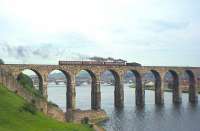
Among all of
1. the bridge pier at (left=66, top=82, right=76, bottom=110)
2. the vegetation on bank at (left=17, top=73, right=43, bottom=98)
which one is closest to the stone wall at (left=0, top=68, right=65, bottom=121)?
the vegetation on bank at (left=17, top=73, right=43, bottom=98)

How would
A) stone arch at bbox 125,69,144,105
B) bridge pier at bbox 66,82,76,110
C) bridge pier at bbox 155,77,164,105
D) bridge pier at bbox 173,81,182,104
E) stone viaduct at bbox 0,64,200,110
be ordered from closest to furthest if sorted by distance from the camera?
1. stone viaduct at bbox 0,64,200,110
2. bridge pier at bbox 66,82,76,110
3. stone arch at bbox 125,69,144,105
4. bridge pier at bbox 155,77,164,105
5. bridge pier at bbox 173,81,182,104

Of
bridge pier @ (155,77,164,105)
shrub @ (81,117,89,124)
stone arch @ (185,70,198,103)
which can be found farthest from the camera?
stone arch @ (185,70,198,103)

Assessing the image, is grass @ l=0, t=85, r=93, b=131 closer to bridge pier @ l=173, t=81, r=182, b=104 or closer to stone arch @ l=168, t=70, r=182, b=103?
bridge pier @ l=173, t=81, r=182, b=104

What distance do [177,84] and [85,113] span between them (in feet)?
166

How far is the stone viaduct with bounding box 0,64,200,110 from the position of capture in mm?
93125

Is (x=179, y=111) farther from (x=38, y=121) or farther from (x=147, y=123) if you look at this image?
(x=38, y=121)

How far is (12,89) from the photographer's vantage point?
60.2m

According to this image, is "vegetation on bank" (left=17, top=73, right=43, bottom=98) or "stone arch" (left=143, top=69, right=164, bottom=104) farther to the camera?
"stone arch" (left=143, top=69, right=164, bottom=104)

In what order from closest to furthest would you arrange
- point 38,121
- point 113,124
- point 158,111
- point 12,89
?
point 38,121, point 12,89, point 113,124, point 158,111

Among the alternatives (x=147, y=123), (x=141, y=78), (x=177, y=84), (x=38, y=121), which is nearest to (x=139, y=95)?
(x=141, y=78)

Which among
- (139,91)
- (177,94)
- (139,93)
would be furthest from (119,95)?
(177,94)

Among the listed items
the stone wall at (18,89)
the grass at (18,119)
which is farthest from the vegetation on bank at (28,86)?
the grass at (18,119)

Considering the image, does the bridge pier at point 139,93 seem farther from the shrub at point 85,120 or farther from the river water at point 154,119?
the shrub at point 85,120

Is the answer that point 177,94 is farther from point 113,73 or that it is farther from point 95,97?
point 95,97
